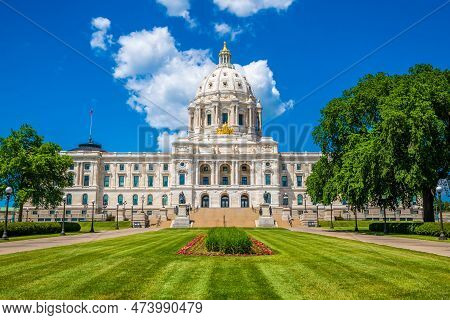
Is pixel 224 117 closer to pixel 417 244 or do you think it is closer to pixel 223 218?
pixel 223 218

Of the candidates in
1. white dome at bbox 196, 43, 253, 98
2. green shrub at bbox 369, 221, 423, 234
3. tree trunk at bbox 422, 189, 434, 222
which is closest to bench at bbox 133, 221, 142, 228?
green shrub at bbox 369, 221, 423, 234

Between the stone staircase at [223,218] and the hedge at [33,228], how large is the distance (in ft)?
59.3

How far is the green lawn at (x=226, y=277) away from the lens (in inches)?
386

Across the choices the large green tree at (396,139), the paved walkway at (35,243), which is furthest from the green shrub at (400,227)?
the paved walkway at (35,243)

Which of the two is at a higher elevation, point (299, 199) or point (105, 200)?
point (105, 200)

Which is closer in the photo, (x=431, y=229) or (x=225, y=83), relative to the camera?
(x=431, y=229)

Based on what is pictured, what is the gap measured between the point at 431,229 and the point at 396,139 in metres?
8.14

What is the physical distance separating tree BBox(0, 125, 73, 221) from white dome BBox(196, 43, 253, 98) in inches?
2757

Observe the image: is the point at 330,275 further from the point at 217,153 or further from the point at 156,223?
the point at 217,153

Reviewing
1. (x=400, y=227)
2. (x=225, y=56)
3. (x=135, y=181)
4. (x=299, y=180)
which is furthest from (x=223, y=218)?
(x=225, y=56)

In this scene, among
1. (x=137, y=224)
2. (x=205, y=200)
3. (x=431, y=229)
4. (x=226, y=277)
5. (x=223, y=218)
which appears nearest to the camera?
(x=226, y=277)

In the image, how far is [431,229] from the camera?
111 ft

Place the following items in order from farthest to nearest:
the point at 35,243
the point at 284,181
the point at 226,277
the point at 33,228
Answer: the point at 284,181 → the point at 33,228 → the point at 35,243 → the point at 226,277
